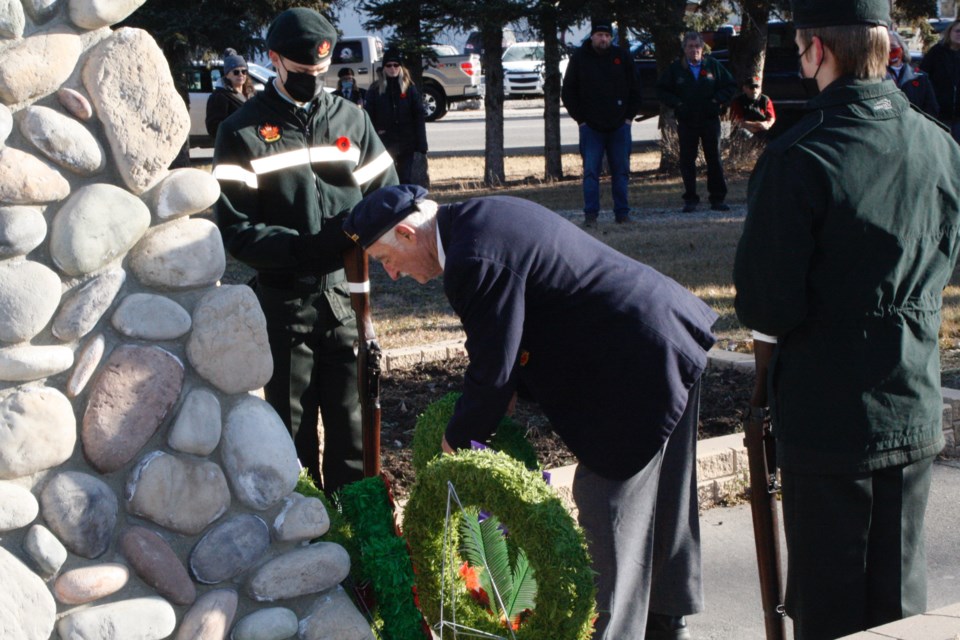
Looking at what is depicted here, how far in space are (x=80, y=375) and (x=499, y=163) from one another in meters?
12.9

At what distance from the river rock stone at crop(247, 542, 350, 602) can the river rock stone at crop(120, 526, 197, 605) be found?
19cm

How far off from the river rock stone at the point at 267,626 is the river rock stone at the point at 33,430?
0.63 meters

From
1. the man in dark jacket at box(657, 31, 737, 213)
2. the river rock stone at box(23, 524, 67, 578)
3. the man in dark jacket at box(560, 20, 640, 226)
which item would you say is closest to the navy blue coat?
the river rock stone at box(23, 524, 67, 578)

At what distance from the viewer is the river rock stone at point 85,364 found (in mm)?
2799

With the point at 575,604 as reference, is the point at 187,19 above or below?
above

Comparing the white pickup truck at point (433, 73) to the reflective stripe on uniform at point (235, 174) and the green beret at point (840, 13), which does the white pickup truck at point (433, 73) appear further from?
the green beret at point (840, 13)

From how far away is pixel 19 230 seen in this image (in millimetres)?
2662

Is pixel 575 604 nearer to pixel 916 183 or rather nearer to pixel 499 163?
pixel 916 183

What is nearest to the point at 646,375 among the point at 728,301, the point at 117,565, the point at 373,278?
the point at 117,565

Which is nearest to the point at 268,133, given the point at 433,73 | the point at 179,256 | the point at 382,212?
the point at 382,212

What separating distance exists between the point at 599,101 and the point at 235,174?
24.9ft

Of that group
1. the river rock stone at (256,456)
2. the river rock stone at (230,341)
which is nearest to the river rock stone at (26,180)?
the river rock stone at (230,341)

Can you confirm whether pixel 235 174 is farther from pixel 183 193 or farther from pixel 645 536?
pixel 645 536

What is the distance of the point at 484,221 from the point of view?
3020mm
